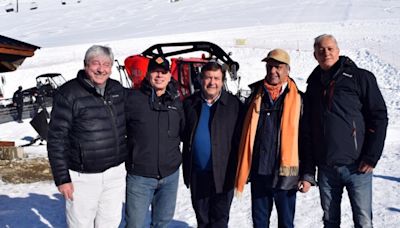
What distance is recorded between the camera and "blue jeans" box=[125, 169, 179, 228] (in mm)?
3727

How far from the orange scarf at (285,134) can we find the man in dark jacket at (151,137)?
1.88 ft

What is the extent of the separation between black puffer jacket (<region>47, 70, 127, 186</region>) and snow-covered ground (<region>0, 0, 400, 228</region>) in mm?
2156

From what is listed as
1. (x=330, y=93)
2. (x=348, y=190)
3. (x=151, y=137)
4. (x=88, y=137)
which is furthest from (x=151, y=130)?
(x=348, y=190)

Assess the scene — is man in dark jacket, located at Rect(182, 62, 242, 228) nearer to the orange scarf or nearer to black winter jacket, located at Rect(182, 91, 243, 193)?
black winter jacket, located at Rect(182, 91, 243, 193)

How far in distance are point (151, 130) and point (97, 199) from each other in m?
0.72

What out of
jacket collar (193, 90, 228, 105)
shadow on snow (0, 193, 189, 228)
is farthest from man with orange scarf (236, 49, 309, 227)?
shadow on snow (0, 193, 189, 228)

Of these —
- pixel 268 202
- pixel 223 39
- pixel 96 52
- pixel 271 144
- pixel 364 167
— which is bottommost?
pixel 268 202

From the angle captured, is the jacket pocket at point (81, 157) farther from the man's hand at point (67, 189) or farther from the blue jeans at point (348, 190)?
the blue jeans at point (348, 190)

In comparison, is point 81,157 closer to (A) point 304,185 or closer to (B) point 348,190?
(A) point 304,185

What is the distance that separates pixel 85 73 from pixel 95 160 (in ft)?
2.23

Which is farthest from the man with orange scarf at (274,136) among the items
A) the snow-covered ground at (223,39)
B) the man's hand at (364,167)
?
the snow-covered ground at (223,39)

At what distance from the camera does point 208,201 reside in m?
A: 4.00

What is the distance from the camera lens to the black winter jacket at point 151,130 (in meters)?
3.61

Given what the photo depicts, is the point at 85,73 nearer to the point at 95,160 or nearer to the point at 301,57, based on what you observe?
the point at 95,160
